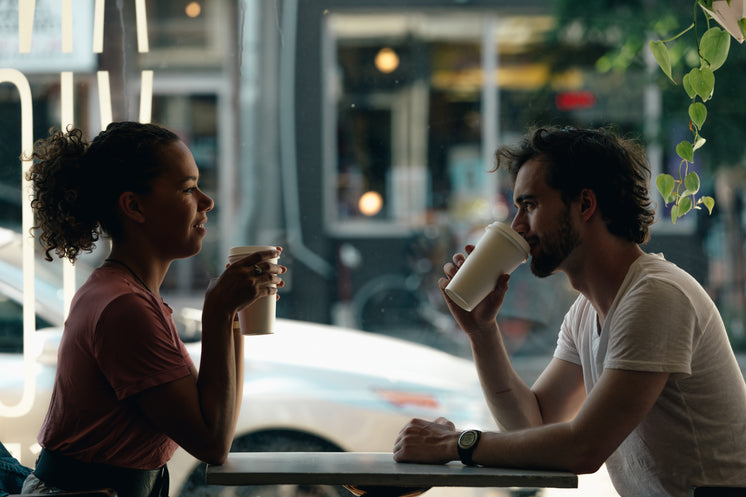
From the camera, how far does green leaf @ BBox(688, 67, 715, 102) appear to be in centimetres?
163

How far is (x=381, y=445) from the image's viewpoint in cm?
248

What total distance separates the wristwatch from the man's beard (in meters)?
0.36

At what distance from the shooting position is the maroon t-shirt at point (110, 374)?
1348 mm

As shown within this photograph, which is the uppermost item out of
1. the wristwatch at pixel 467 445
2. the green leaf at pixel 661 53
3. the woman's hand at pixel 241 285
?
the green leaf at pixel 661 53

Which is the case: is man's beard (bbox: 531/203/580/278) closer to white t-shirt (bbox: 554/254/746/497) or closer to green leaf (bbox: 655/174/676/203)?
white t-shirt (bbox: 554/254/746/497)

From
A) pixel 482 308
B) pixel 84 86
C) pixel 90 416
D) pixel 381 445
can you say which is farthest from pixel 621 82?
pixel 90 416

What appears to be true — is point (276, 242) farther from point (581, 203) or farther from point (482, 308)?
point (581, 203)

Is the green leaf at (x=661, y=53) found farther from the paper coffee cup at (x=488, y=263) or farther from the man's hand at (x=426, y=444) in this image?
the man's hand at (x=426, y=444)

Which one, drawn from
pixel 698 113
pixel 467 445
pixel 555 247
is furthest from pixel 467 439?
pixel 698 113

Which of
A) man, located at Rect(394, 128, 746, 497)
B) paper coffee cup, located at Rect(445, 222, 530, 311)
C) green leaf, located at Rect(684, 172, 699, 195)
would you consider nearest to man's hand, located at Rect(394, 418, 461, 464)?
man, located at Rect(394, 128, 746, 497)

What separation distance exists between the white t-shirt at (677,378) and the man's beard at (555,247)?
13 centimetres

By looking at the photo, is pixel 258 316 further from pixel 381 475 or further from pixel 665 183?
pixel 665 183

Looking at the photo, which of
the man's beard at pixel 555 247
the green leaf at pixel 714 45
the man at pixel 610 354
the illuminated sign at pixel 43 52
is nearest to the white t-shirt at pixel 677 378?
the man at pixel 610 354

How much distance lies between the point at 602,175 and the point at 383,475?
2.50 ft
